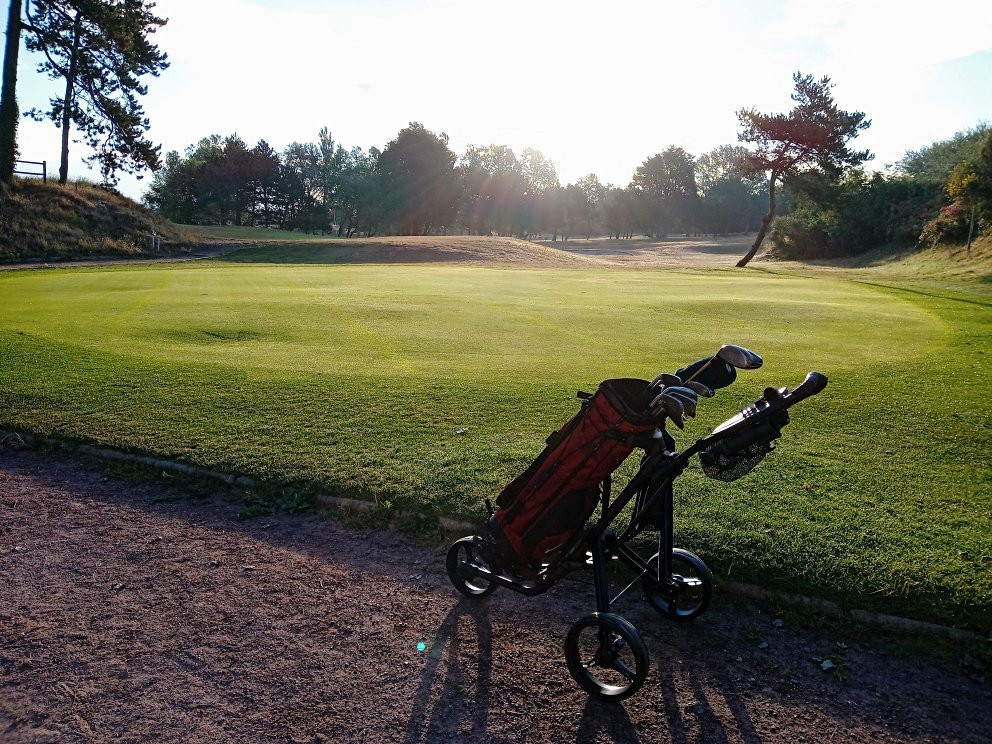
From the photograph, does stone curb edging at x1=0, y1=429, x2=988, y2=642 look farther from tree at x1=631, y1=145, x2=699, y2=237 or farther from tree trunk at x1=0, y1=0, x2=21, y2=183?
tree at x1=631, y1=145, x2=699, y2=237

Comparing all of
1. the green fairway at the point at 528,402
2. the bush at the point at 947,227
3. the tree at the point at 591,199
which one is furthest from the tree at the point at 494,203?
the green fairway at the point at 528,402

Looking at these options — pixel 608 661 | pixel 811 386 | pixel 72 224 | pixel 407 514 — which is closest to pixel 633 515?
pixel 608 661

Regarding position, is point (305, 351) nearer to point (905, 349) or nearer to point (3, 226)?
point (905, 349)

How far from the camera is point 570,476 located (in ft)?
12.3

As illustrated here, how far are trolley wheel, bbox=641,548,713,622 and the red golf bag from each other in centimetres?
71

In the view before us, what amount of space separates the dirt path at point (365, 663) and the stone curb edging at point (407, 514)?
19cm

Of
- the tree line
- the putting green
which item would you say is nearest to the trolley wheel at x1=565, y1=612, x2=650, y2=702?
the putting green

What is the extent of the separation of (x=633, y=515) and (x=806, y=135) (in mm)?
50467

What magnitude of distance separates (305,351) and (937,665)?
9.42m

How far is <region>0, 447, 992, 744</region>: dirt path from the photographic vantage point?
3.49 metres

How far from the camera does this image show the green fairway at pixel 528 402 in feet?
16.4

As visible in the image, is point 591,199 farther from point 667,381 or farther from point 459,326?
point 667,381

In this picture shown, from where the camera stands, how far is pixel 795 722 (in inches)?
139

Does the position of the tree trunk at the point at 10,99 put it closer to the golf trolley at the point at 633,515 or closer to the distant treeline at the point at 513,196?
the distant treeline at the point at 513,196
